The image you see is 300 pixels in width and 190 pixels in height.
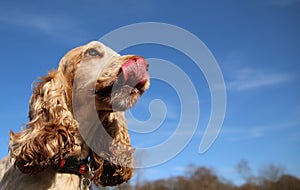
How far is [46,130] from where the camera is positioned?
16.4ft

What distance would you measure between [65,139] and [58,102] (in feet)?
1.95

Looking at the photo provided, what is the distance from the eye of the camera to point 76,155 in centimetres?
534

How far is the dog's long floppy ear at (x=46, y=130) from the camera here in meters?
4.80

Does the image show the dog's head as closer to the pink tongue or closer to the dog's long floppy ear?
the pink tongue

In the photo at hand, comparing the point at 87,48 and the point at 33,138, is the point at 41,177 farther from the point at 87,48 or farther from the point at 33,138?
the point at 87,48

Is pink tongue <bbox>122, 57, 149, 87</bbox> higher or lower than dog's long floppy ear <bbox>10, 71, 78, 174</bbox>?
higher

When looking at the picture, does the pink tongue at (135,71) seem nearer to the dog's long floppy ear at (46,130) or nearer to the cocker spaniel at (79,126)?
the cocker spaniel at (79,126)

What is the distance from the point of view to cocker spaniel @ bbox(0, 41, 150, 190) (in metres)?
4.96

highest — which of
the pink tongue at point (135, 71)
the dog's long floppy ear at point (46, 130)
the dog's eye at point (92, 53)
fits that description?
the dog's eye at point (92, 53)

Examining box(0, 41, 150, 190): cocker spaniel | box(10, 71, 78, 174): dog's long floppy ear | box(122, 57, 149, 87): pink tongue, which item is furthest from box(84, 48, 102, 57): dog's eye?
box(122, 57, 149, 87): pink tongue

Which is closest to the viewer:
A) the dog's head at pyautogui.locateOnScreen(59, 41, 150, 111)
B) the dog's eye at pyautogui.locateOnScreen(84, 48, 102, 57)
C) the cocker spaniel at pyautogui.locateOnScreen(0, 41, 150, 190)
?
the cocker spaniel at pyautogui.locateOnScreen(0, 41, 150, 190)

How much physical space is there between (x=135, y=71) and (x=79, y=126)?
48.1 inches

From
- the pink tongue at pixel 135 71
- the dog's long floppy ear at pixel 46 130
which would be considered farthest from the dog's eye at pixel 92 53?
the pink tongue at pixel 135 71

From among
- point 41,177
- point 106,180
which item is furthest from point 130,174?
point 41,177
